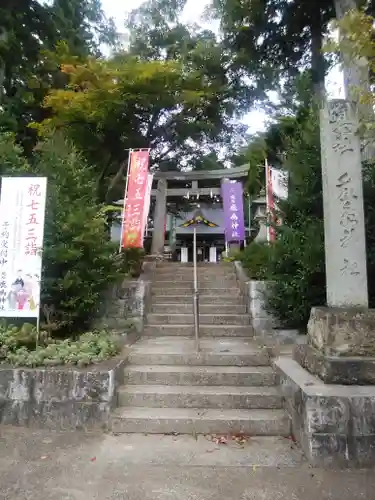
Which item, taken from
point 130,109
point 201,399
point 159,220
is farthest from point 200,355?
point 130,109

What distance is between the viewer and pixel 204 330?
6305 mm

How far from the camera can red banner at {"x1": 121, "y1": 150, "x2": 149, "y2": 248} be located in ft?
28.3

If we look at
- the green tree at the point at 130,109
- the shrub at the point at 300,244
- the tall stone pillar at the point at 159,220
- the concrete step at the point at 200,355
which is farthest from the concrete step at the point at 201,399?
the green tree at the point at 130,109

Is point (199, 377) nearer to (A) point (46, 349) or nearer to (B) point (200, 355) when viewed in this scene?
(B) point (200, 355)

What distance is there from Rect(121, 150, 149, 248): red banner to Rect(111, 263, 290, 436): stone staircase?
107 inches

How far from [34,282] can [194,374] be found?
2.41m

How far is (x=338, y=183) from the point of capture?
12.3 ft

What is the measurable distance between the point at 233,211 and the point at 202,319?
224 inches

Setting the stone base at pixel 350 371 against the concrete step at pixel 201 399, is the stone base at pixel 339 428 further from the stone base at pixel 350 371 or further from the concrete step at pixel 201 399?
the concrete step at pixel 201 399

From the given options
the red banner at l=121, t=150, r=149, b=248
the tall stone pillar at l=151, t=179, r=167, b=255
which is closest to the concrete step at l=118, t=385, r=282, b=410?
the red banner at l=121, t=150, r=149, b=248

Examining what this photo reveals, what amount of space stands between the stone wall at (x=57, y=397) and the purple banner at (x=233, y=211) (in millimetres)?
8375

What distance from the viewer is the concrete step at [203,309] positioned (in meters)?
7.05

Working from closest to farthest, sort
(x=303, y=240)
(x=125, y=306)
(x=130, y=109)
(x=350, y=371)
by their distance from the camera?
(x=350, y=371)
(x=303, y=240)
(x=125, y=306)
(x=130, y=109)

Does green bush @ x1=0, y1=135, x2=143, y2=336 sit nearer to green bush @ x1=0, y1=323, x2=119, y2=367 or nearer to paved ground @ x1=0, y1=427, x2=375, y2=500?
green bush @ x1=0, y1=323, x2=119, y2=367
